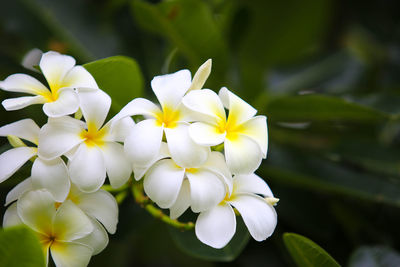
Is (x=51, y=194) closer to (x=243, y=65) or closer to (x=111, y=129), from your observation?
(x=111, y=129)

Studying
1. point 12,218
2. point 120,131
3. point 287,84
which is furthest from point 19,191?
point 287,84

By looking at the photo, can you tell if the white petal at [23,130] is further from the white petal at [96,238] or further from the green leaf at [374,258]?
the green leaf at [374,258]

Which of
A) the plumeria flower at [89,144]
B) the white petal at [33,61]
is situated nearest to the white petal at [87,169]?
the plumeria flower at [89,144]

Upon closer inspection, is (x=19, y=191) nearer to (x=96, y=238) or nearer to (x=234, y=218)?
(x=96, y=238)

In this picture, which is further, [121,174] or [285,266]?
[285,266]

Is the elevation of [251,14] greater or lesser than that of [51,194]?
lesser

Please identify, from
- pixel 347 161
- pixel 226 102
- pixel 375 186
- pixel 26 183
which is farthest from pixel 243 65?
pixel 26 183

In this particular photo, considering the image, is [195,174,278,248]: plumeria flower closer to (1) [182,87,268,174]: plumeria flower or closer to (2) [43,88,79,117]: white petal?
(1) [182,87,268,174]: plumeria flower
